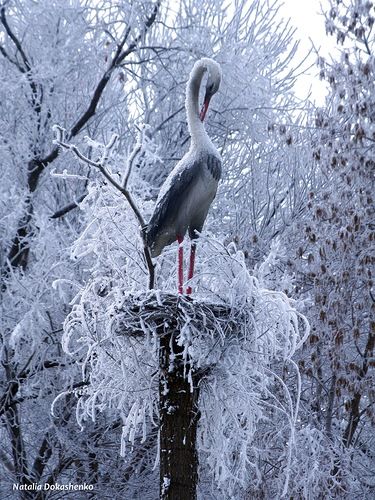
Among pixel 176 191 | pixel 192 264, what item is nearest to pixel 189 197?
pixel 176 191

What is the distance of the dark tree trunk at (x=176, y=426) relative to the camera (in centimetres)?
432

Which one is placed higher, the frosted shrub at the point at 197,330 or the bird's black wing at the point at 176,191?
the bird's black wing at the point at 176,191

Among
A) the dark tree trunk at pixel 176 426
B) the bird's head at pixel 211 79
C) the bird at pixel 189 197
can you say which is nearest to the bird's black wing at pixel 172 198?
the bird at pixel 189 197

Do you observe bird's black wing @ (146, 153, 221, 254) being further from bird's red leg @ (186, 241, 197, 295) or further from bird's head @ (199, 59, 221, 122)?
bird's head @ (199, 59, 221, 122)

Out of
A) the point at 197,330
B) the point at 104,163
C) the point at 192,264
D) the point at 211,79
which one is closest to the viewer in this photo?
the point at 104,163

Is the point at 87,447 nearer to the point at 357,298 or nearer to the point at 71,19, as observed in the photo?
the point at 357,298

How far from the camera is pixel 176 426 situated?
4.36 meters

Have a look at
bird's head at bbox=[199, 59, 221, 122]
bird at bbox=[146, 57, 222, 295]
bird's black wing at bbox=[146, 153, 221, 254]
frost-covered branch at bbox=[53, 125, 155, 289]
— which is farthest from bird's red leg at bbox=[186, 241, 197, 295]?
bird's head at bbox=[199, 59, 221, 122]

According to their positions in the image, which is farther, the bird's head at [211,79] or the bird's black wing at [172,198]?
the bird's head at [211,79]

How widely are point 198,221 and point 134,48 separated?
4150 mm

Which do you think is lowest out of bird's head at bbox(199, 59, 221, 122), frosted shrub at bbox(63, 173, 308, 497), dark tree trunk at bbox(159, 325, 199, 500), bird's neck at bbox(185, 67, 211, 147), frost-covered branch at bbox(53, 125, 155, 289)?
dark tree trunk at bbox(159, 325, 199, 500)

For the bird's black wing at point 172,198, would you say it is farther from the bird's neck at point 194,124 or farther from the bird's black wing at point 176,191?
the bird's neck at point 194,124

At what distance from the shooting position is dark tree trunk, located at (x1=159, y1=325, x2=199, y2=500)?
14.2 ft

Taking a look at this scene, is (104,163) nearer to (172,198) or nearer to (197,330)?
(172,198)
